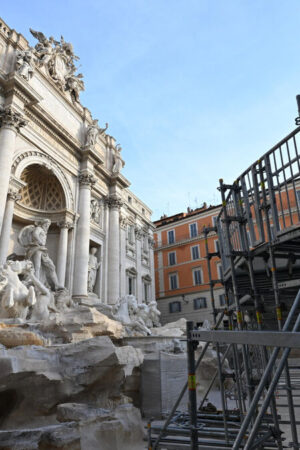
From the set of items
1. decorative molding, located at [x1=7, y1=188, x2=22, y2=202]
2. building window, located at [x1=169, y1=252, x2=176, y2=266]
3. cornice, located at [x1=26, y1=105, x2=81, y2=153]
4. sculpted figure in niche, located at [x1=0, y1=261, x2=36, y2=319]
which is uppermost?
cornice, located at [x1=26, y1=105, x2=81, y2=153]

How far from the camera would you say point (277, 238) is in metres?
3.06

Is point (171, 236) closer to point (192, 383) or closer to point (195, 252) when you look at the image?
point (195, 252)

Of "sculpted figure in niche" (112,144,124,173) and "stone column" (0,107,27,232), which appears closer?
"stone column" (0,107,27,232)

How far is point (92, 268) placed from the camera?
1814cm

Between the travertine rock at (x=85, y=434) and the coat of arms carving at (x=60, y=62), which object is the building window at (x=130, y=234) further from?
the travertine rock at (x=85, y=434)

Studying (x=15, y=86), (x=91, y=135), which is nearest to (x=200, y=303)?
(x=91, y=135)

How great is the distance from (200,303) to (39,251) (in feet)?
54.2

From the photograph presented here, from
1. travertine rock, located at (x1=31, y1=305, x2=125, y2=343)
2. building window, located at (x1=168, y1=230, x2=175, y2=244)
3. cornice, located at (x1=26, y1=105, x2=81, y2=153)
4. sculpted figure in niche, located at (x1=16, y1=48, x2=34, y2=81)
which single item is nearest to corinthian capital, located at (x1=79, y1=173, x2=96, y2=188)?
cornice, located at (x1=26, y1=105, x2=81, y2=153)

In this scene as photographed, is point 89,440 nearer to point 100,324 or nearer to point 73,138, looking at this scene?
point 100,324

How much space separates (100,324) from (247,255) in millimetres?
7142

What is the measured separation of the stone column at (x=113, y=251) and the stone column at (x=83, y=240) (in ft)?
9.18

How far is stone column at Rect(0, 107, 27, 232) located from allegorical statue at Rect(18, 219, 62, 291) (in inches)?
82.8

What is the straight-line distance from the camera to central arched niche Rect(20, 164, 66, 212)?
53.9 ft

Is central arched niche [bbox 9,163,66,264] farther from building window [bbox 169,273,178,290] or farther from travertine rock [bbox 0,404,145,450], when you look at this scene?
building window [bbox 169,273,178,290]
